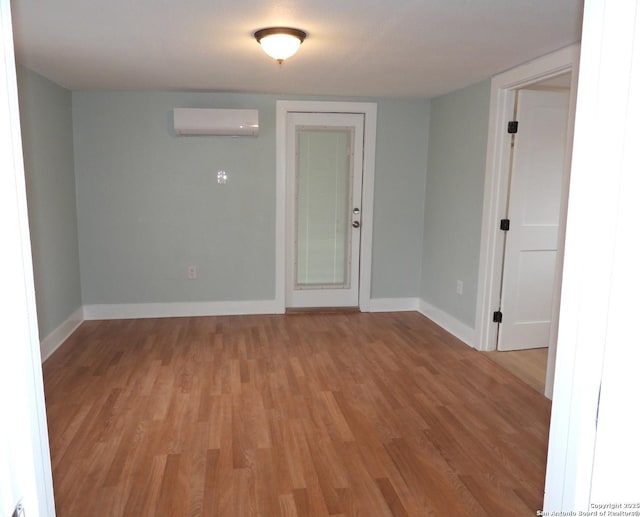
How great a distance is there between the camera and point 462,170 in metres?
4.31

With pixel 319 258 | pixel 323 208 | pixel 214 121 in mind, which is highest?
pixel 214 121

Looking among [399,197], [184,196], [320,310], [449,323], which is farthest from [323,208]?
[449,323]

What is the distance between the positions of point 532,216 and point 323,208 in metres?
2.01

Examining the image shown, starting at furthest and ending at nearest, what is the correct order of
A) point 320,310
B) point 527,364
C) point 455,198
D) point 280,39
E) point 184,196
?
point 320,310
point 184,196
point 455,198
point 527,364
point 280,39

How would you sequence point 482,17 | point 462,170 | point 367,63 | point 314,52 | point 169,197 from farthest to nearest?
point 169,197
point 462,170
point 367,63
point 314,52
point 482,17

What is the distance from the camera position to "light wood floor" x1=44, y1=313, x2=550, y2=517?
2.14 meters

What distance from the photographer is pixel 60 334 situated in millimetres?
4082

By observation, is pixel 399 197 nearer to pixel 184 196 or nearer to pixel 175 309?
pixel 184 196

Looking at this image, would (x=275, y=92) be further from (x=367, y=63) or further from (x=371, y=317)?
(x=371, y=317)

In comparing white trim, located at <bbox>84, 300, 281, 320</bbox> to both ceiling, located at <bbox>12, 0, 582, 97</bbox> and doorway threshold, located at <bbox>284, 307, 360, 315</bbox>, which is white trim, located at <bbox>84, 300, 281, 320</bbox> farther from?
ceiling, located at <bbox>12, 0, 582, 97</bbox>

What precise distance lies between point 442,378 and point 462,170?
189cm

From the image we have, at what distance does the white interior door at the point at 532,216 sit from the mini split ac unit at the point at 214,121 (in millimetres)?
2333

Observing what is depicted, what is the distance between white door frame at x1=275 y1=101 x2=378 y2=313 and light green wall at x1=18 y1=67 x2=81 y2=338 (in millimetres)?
1900

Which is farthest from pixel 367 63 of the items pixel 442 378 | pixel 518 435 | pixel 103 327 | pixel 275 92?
pixel 103 327
